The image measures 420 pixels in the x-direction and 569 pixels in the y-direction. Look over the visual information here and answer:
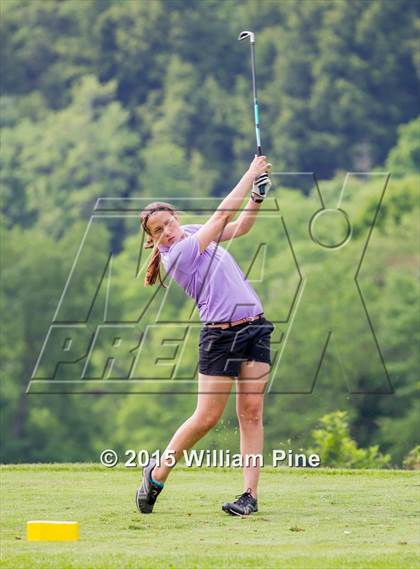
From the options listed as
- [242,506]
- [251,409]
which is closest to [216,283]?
[251,409]

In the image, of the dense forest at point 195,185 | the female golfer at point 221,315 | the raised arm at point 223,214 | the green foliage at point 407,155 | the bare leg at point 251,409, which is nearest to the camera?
the raised arm at point 223,214

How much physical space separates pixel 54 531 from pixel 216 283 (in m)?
1.94

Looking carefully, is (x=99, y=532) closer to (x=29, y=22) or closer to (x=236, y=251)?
(x=236, y=251)

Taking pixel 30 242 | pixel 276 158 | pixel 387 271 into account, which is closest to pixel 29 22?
pixel 276 158

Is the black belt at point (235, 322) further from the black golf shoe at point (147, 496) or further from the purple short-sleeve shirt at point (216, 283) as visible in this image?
the black golf shoe at point (147, 496)

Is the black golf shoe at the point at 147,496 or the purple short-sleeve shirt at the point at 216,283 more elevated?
the purple short-sleeve shirt at the point at 216,283

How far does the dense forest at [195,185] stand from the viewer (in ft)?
220

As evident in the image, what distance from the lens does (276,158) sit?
10819 cm

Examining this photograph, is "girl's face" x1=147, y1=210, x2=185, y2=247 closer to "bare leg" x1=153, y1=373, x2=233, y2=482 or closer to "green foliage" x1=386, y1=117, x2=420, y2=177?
"bare leg" x1=153, y1=373, x2=233, y2=482

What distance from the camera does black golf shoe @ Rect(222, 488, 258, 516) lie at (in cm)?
1068

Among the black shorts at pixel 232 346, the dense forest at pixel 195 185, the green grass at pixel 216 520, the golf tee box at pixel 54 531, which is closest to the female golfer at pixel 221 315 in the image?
the black shorts at pixel 232 346

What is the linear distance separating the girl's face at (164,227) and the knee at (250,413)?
1.16 m

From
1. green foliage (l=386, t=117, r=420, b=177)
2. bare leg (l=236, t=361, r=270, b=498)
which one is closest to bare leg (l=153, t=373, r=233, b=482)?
bare leg (l=236, t=361, r=270, b=498)

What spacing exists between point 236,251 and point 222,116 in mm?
36242
